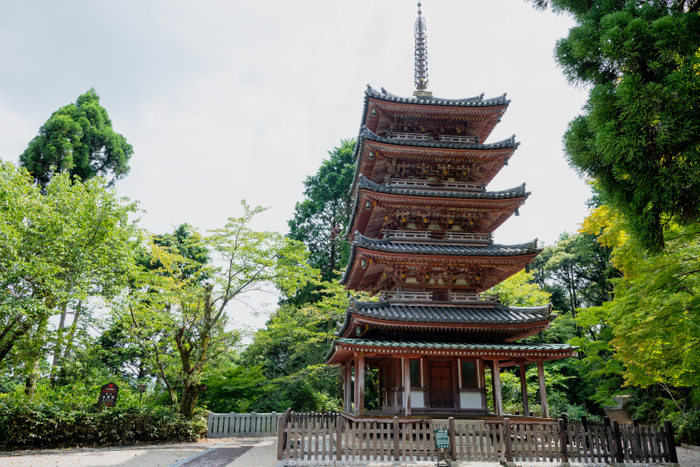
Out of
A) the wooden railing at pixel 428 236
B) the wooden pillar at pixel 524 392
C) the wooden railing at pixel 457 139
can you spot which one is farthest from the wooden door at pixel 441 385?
the wooden railing at pixel 457 139

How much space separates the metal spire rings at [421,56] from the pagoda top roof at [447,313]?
417 inches

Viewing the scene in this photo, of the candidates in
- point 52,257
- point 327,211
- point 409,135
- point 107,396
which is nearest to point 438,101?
point 409,135

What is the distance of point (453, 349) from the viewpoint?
1134 cm

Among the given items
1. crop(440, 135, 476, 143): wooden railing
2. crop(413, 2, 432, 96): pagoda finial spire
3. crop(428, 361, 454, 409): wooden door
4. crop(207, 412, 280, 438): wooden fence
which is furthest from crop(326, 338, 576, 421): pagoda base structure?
crop(413, 2, 432, 96): pagoda finial spire

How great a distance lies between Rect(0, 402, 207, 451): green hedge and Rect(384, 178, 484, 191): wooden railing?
1295cm

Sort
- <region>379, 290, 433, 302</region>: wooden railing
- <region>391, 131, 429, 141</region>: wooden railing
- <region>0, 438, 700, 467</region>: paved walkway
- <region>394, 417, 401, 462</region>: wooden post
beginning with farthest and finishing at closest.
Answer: <region>391, 131, 429, 141</region>: wooden railing, <region>379, 290, 433, 302</region>: wooden railing, <region>0, 438, 700, 467</region>: paved walkway, <region>394, 417, 401, 462</region>: wooden post

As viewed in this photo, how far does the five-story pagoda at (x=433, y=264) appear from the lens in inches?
468

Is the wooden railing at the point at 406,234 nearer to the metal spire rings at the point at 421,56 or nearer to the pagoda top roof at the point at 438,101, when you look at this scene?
the pagoda top roof at the point at 438,101

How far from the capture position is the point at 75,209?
1455 cm

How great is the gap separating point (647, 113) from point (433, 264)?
8.83 meters

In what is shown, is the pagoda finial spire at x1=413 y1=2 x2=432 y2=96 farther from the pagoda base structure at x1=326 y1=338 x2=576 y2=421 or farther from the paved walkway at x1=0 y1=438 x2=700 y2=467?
the paved walkway at x1=0 y1=438 x2=700 y2=467

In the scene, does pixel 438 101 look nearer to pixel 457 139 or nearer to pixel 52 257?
pixel 457 139

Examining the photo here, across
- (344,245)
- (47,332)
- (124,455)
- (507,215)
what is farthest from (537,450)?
(344,245)

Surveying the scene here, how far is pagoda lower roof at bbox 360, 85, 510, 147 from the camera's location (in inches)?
608
